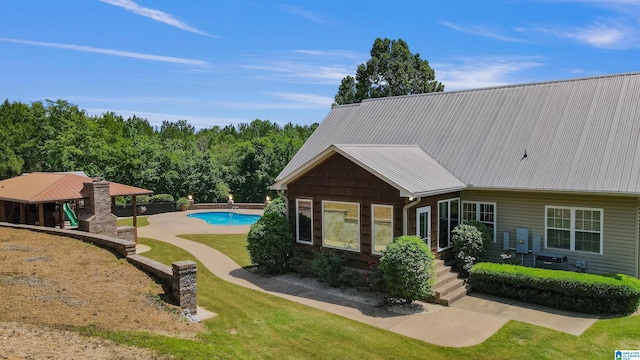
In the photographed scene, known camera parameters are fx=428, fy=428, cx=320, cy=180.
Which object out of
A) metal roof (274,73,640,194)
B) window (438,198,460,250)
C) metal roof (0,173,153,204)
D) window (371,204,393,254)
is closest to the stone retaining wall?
window (371,204,393,254)

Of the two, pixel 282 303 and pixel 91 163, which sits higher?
pixel 91 163

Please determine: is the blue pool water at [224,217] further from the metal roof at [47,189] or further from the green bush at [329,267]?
the green bush at [329,267]

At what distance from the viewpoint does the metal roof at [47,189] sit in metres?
17.8

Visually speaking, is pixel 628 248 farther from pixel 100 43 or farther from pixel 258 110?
pixel 258 110

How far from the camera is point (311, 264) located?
14.5 metres

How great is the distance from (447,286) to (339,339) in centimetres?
472

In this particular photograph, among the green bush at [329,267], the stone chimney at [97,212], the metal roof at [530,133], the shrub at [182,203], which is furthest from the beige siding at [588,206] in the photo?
the shrub at [182,203]

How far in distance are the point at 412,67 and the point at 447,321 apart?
34.6 metres

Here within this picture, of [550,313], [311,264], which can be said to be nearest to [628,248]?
[550,313]

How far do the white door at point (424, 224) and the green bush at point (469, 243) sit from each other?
1.19 m

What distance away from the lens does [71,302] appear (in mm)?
8828

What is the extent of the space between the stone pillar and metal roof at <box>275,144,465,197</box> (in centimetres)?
579

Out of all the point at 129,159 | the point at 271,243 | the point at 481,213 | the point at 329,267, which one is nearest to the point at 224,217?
the point at 129,159

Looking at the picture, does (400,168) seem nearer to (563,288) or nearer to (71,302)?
(563,288)
